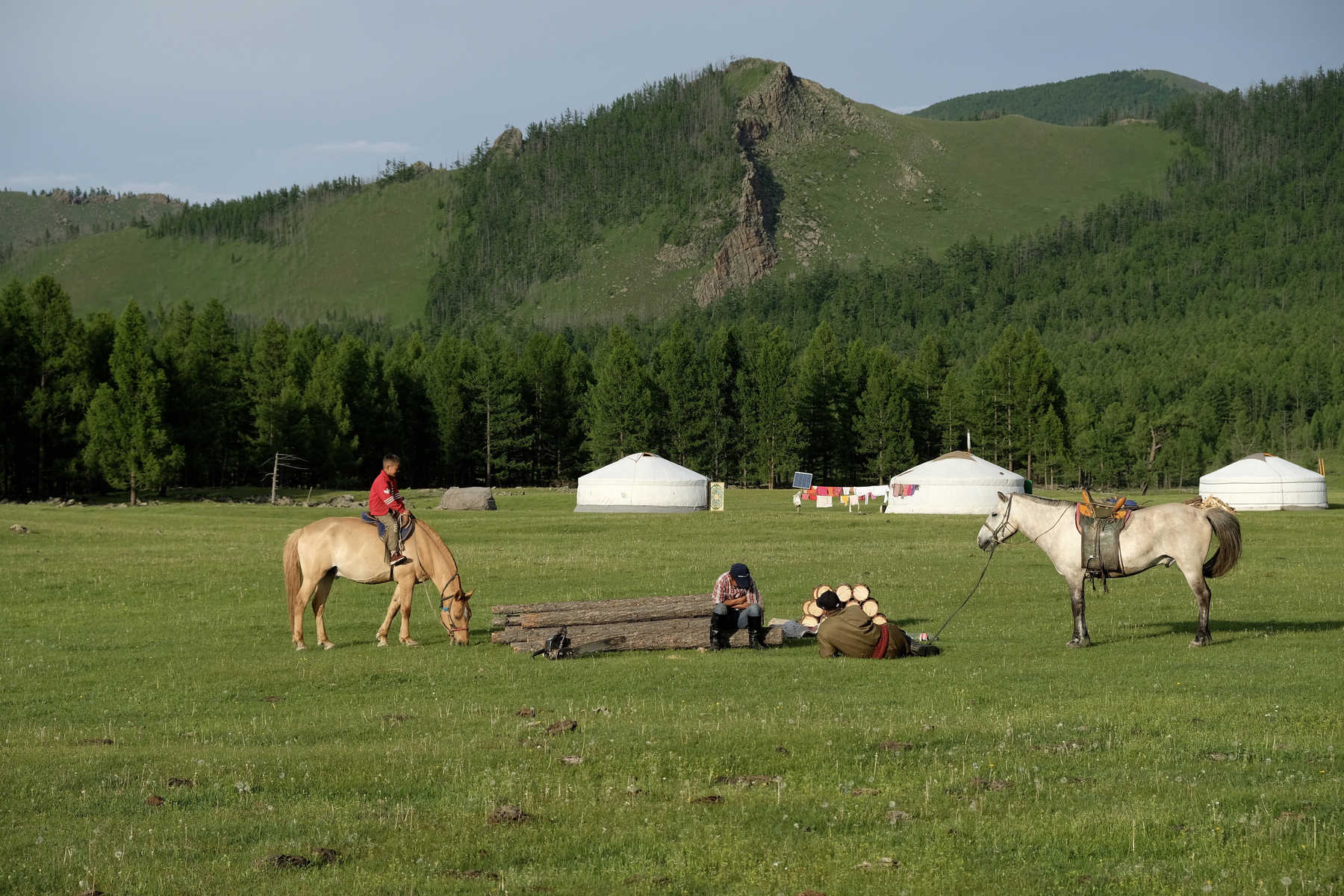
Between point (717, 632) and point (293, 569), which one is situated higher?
point (293, 569)

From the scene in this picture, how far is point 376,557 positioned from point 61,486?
7597cm

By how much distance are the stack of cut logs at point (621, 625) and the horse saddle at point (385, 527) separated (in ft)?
6.90

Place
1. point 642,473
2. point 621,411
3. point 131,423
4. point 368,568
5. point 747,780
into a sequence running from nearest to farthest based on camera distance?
point 747,780
point 368,568
point 642,473
point 131,423
point 621,411

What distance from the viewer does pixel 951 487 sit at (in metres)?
64.1

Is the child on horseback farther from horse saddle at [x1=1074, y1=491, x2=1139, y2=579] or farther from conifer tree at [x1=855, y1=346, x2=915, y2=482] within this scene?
conifer tree at [x1=855, y1=346, x2=915, y2=482]

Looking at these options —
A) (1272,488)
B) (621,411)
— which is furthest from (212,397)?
(1272,488)

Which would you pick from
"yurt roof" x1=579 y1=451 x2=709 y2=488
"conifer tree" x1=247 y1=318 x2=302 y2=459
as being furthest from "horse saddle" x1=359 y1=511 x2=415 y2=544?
"conifer tree" x1=247 y1=318 x2=302 y2=459

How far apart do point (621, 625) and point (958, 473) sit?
50.0 metres

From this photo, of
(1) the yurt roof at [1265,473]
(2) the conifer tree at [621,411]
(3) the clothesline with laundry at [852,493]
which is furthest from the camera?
(2) the conifer tree at [621,411]

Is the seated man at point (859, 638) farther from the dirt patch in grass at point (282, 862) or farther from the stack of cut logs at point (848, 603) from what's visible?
the dirt patch in grass at point (282, 862)

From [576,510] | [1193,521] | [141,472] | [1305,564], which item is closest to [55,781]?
[1193,521]

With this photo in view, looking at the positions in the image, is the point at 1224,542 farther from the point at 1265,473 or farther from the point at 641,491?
the point at 1265,473

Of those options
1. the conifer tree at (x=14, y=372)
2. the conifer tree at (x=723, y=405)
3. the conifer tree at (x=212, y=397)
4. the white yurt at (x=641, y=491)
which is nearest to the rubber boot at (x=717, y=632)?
the white yurt at (x=641, y=491)

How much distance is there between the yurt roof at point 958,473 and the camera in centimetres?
6381
